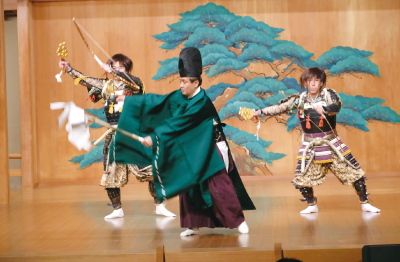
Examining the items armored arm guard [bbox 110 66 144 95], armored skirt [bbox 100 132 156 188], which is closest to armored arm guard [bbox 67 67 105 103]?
armored arm guard [bbox 110 66 144 95]

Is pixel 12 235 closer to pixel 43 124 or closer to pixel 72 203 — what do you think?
pixel 72 203

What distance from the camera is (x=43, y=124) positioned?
697 centimetres

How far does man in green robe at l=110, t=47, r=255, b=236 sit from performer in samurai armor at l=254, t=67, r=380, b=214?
84 centimetres

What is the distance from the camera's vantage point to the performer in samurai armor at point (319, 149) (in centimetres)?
432

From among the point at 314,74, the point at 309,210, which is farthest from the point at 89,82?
the point at 309,210

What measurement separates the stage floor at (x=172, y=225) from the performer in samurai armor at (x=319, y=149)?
259 mm

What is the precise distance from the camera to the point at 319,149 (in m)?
4.35

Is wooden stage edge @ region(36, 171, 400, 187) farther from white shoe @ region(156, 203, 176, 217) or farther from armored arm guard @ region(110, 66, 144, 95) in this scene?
armored arm guard @ region(110, 66, 144, 95)

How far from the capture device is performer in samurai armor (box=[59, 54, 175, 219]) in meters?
4.51

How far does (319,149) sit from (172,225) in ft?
4.72

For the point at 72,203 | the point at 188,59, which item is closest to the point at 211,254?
the point at 188,59

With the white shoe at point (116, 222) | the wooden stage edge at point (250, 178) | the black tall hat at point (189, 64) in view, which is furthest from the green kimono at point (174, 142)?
the wooden stage edge at point (250, 178)

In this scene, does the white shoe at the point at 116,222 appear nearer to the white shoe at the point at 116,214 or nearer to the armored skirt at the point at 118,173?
the white shoe at the point at 116,214

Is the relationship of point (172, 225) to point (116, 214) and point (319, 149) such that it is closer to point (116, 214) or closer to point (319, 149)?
point (116, 214)
